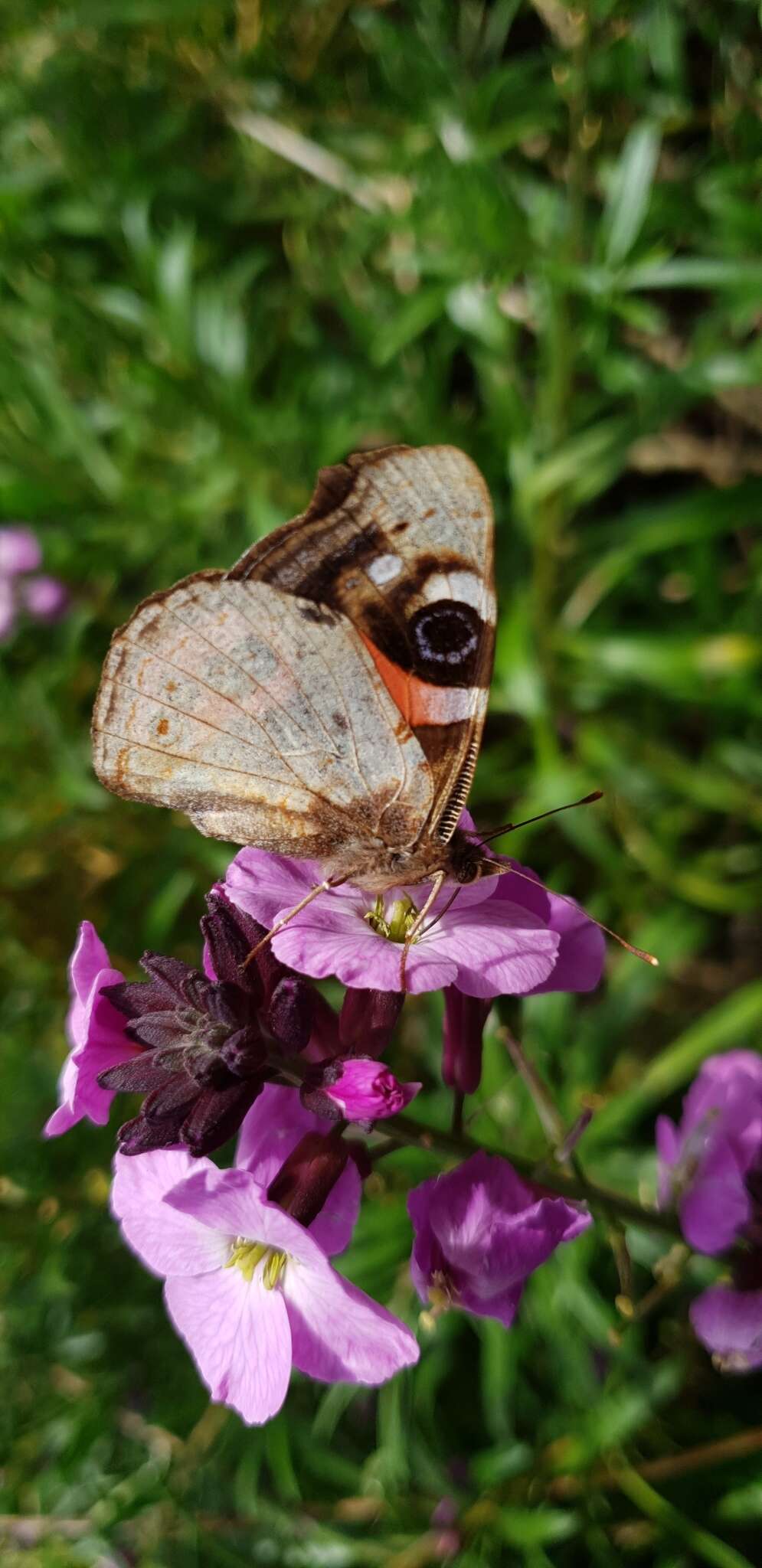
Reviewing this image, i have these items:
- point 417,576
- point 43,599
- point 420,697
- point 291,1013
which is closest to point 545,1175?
point 291,1013

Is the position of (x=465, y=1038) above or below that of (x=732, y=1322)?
above

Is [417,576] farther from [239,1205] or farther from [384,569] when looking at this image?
[239,1205]

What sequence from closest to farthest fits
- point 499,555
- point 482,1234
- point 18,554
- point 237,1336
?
point 482,1234
point 237,1336
point 499,555
point 18,554

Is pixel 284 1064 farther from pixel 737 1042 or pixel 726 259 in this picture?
pixel 726 259

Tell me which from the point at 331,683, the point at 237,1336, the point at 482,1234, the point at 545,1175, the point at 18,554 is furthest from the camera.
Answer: the point at 18,554

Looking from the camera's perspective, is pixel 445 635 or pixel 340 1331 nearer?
pixel 340 1331

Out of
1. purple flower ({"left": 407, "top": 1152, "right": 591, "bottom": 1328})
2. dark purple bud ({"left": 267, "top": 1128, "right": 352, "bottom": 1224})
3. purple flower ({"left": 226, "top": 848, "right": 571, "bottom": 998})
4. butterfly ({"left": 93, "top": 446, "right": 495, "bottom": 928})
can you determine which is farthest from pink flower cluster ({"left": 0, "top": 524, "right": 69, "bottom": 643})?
purple flower ({"left": 407, "top": 1152, "right": 591, "bottom": 1328})

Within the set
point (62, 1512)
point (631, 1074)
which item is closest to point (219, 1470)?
point (62, 1512)

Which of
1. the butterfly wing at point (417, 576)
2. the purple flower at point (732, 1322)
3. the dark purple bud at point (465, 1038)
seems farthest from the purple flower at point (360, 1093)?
the purple flower at point (732, 1322)
